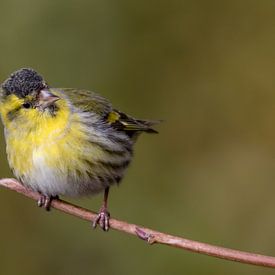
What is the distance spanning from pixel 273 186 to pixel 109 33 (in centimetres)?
215

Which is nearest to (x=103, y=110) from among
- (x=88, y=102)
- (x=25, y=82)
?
(x=88, y=102)

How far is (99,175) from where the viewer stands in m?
5.70

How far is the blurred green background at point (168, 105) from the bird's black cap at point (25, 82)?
2357mm

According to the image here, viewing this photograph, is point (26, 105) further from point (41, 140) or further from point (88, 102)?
point (88, 102)

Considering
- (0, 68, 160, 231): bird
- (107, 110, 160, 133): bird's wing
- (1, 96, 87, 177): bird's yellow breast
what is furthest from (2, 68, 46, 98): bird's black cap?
(107, 110, 160, 133): bird's wing

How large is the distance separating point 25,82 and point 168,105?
10.0 ft

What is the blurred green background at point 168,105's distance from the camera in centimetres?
746

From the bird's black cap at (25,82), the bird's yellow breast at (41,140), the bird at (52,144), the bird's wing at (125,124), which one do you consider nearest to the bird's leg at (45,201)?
the bird at (52,144)

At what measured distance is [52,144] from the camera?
5.43 metres

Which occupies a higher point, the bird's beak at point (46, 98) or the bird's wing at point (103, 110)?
the bird's beak at point (46, 98)

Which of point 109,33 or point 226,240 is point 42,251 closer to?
point 226,240

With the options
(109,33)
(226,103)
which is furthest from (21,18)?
(226,103)

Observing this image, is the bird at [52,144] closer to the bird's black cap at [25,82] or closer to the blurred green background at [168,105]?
the bird's black cap at [25,82]

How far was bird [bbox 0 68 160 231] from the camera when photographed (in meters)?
5.31
